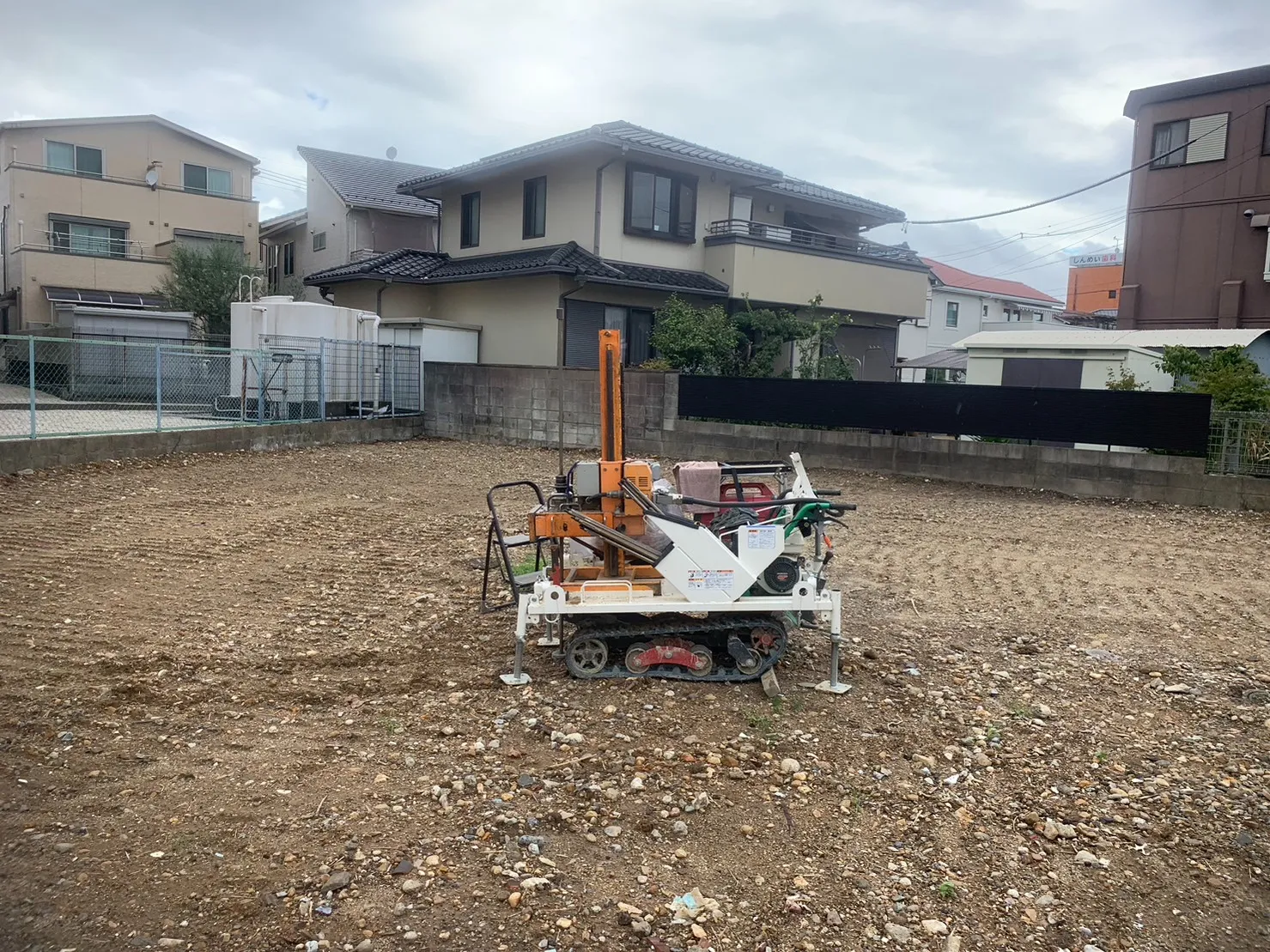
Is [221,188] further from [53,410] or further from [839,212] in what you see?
[839,212]

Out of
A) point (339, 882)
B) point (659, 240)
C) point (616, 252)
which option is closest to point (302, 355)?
point (616, 252)

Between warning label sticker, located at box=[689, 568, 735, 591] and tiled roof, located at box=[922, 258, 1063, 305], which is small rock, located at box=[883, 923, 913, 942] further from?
tiled roof, located at box=[922, 258, 1063, 305]

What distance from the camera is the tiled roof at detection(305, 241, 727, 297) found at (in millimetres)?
15852

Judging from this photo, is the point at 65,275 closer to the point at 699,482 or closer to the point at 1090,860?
the point at 699,482

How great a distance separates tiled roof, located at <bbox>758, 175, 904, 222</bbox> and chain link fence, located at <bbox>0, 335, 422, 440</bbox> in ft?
27.1

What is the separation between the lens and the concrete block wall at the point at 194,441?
33.5ft

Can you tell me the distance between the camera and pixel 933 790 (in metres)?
3.54

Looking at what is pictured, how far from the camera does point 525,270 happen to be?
629 inches

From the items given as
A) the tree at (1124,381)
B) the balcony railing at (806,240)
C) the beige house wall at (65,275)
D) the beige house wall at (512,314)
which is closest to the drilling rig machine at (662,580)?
the tree at (1124,381)

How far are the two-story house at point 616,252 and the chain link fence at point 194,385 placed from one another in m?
2.51

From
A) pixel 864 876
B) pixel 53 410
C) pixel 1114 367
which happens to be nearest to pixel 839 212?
pixel 1114 367

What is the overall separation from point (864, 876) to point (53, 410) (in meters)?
14.6

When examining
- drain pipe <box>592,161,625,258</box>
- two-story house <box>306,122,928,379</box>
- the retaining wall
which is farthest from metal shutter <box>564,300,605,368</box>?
the retaining wall

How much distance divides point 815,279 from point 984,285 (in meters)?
21.9
